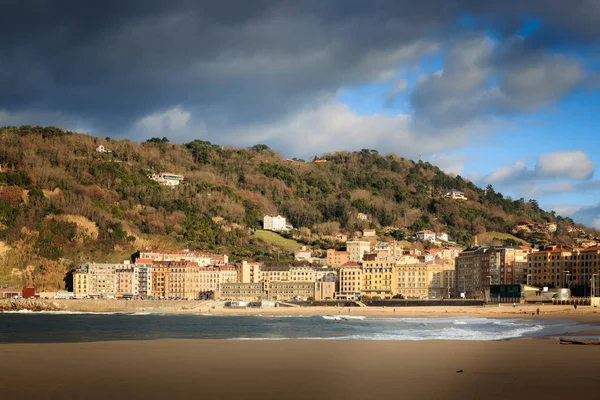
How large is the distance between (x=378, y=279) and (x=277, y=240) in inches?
1680

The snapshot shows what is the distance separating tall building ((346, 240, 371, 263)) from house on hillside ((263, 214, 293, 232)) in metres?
23.6

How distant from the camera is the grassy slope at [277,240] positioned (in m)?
163

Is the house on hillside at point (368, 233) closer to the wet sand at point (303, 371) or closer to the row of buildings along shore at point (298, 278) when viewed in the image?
the row of buildings along shore at point (298, 278)

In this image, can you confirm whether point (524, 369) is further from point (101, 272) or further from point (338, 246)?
point (338, 246)

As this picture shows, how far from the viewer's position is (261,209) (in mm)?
184625

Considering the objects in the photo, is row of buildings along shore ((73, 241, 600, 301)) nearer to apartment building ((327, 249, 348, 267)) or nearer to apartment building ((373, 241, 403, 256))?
apartment building ((327, 249, 348, 267))

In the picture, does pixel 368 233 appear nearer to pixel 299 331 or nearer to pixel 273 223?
pixel 273 223

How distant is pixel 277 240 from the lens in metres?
167

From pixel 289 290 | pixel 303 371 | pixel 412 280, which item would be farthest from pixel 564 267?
pixel 303 371

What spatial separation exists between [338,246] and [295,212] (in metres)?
24.5

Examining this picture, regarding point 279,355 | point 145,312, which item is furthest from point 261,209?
point 279,355

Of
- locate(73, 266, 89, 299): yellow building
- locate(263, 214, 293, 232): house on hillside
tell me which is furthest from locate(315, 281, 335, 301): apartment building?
locate(263, 214, 293, 232): house on hillside

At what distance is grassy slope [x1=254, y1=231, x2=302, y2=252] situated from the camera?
163000 mm

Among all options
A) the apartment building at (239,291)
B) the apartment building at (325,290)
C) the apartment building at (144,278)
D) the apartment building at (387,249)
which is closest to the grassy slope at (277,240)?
the apartment building at (387,249)
